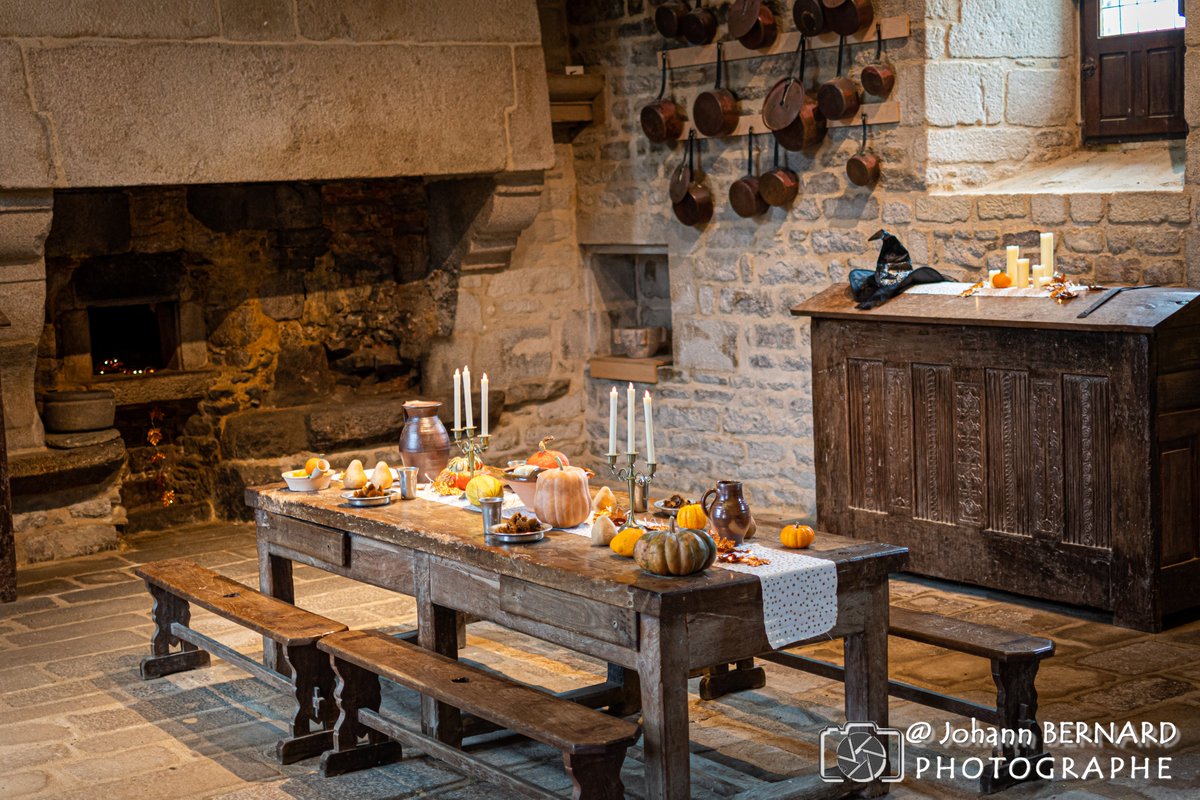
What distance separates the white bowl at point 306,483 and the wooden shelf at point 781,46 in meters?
3.15

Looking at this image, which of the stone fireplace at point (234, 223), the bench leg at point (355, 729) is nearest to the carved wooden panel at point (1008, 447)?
the bench leg at point (355, 729)

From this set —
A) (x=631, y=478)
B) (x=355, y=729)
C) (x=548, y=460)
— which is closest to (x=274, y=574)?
(x=355, y=729)

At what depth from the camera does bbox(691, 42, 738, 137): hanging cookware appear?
686 cm

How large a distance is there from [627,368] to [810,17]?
Answer: 226 centimetres

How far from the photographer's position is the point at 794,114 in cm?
646

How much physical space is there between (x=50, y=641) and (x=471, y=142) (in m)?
3.02

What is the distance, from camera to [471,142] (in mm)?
6945

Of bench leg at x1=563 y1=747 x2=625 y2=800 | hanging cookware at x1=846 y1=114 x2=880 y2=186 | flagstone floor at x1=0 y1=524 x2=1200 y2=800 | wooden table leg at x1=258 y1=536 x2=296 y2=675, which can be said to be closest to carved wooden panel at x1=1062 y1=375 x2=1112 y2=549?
flagstone floor at x1=0 y1=524 x2=1200 y2=800

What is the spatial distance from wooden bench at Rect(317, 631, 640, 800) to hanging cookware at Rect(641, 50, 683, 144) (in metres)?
3.88

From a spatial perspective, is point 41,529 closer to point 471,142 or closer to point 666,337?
point 471,142

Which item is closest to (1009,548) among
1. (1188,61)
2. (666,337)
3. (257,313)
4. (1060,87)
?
(1188,61)

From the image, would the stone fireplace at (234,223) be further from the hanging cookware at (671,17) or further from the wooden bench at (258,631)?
the wooden bench at (258,631)

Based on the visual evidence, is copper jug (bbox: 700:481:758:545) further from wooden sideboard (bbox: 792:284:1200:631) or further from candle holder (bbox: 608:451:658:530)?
wooden sideboard (bbox: 792:284:1200:631)

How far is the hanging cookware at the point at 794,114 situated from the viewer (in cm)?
645
